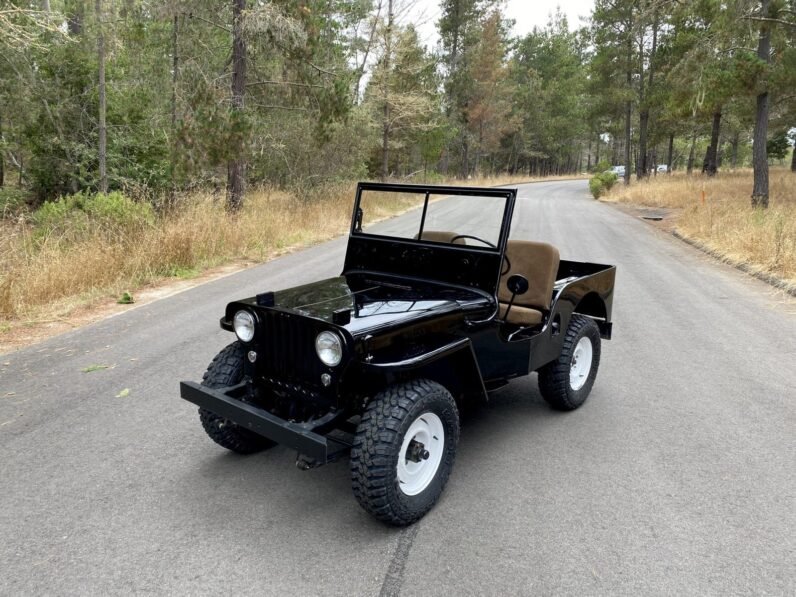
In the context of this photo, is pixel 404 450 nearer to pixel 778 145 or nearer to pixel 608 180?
pixel 608 180

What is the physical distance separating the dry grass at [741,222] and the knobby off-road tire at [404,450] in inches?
320

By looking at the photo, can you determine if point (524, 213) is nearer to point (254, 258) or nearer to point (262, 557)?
point (254, 258)

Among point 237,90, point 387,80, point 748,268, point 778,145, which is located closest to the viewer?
point 748,268

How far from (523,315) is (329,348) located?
65.4 inches

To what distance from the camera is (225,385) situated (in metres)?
3.12

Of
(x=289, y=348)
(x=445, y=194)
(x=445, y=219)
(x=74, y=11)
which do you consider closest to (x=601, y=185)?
(x=74, y=11)

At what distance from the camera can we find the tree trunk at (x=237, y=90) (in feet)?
39.7

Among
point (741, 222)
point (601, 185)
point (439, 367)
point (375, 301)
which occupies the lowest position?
point (439, 367)

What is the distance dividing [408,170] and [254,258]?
28918 mm

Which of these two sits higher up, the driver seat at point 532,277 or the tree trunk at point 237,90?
the tree trunk at point 237,90

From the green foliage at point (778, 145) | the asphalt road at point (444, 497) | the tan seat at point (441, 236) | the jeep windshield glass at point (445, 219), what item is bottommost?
the asphalt road at point (444, 497)

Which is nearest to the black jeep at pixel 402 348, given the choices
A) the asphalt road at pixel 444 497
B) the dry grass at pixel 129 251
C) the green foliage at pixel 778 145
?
the asphalt road at pixel 444 497

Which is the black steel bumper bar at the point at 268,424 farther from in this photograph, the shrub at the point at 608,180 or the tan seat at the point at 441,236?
the shrub at the point at 608,180

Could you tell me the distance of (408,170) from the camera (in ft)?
126
